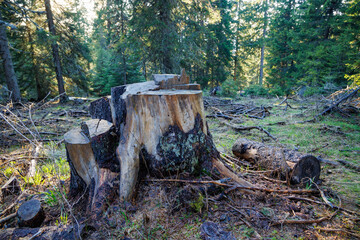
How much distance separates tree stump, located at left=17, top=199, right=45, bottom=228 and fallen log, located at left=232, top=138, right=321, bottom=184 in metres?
3.15

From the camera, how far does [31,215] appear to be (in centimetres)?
193

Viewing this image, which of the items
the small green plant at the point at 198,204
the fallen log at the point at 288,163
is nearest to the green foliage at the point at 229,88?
the fallen log at the point at 288,163

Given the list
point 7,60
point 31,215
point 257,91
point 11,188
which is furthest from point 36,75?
point 257,91

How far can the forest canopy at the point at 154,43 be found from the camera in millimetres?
9867

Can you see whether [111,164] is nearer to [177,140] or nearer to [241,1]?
[177,140]

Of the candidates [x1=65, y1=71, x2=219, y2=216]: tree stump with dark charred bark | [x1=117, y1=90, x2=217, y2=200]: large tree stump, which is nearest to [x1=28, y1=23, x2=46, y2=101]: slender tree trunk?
[x1=65, y1=71, x2=219, y2=216]: tree stump with dark charred bark

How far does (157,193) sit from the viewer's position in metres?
2.12

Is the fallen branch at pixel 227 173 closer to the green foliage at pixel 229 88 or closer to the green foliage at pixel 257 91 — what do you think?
the green foliage at pixel 229 88

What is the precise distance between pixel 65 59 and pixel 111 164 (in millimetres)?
14507

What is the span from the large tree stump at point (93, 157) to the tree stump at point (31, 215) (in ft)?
1.50

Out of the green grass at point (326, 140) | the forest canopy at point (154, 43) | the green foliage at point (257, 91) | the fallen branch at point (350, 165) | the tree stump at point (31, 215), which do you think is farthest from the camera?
the green foliage at point (257, 91)

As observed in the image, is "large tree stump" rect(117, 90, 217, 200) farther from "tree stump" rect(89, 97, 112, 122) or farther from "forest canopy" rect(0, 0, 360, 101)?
"forest canopy" rect(0, 0, 360, 101)

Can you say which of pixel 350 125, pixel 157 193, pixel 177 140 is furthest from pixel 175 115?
pixel 350 125

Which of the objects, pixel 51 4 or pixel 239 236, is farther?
pixel 51 4
